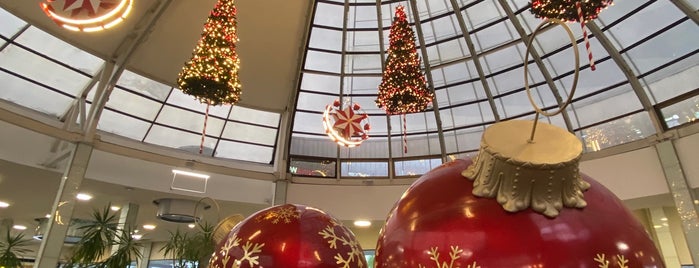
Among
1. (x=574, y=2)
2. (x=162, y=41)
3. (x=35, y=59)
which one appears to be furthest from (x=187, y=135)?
(x=574, y=2)

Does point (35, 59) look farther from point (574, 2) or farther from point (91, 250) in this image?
point (574, 2)

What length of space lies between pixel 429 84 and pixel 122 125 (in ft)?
39.8

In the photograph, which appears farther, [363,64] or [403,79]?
[363,64]

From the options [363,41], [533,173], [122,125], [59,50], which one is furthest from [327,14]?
[533,173]

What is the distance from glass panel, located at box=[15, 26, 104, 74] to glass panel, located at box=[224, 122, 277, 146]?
5368mm

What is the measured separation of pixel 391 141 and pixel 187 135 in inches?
351

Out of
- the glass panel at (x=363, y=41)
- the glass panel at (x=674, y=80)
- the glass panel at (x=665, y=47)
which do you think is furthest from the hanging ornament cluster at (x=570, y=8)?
the glass panel at (x=363, y=41)

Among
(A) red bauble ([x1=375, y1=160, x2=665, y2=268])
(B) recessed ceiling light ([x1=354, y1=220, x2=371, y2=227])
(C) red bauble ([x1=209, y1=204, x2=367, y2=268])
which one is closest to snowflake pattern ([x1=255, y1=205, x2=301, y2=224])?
(C) red bauble ([x1=209, y1=204, x2=367, y2=268])

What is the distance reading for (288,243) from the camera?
1.82m

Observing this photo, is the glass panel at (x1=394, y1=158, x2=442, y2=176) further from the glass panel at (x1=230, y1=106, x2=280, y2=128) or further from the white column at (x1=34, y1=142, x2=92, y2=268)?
the white column at (x1=34, y1=142, x2=92, y2=268)

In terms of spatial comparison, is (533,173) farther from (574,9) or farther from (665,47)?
(665,47)

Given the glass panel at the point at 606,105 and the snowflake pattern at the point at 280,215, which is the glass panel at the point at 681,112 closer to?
the glass panel at the point at 606,105

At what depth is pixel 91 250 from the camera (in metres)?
8.52

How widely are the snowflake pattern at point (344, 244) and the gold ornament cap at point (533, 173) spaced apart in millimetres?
859
